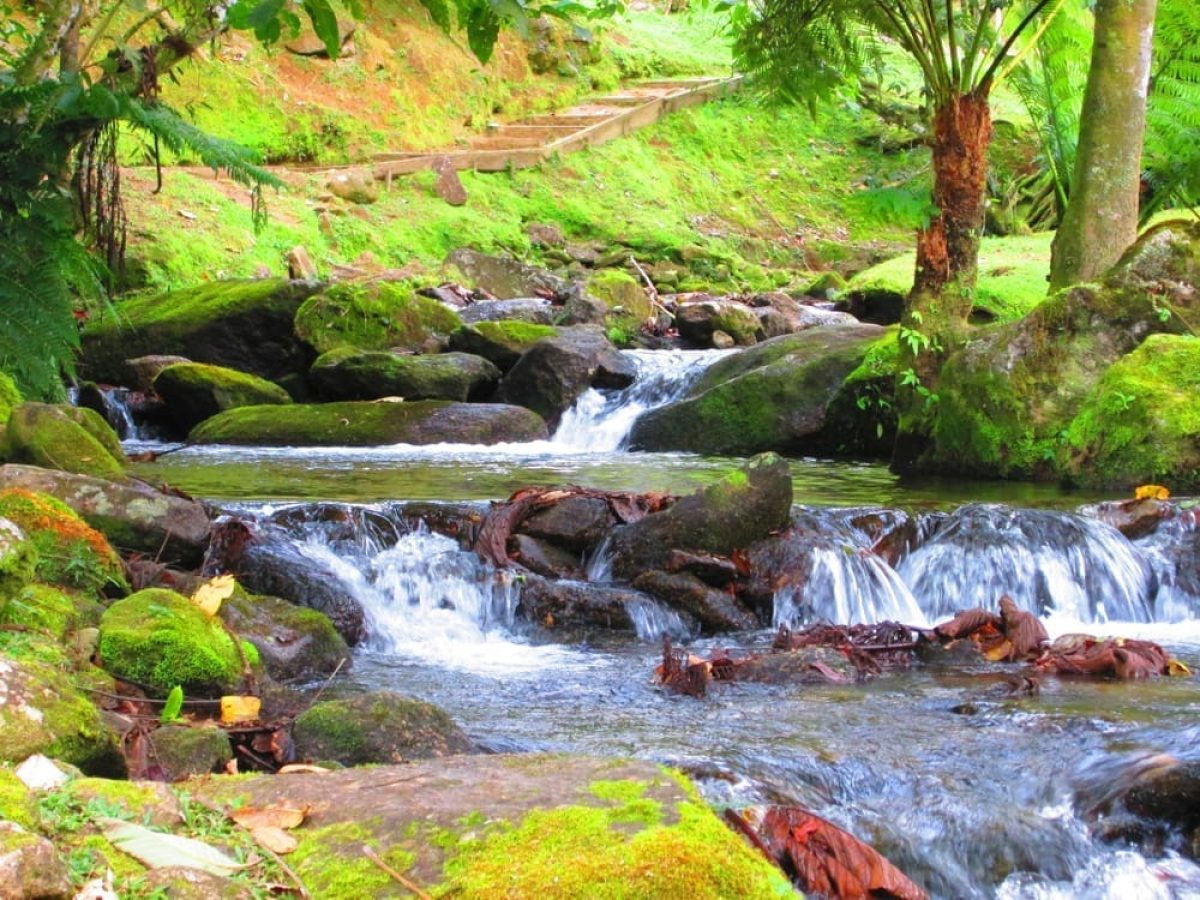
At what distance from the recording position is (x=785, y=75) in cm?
1022

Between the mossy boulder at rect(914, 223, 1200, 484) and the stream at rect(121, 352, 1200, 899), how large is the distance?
60cm

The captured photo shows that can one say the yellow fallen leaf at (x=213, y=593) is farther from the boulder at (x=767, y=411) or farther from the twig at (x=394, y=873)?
the boulder at (x=767, y=411)

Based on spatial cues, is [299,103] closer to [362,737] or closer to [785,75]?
[785,75]

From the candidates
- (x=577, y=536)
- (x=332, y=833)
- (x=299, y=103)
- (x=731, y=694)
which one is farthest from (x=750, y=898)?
(x=299, y=103)

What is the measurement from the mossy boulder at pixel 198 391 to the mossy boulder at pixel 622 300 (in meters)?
4.73

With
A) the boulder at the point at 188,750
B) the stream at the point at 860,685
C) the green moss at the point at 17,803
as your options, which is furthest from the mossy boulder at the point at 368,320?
the green moss at the point at 17,803

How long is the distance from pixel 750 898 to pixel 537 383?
33.0 feet

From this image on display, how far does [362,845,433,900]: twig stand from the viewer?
208 cm

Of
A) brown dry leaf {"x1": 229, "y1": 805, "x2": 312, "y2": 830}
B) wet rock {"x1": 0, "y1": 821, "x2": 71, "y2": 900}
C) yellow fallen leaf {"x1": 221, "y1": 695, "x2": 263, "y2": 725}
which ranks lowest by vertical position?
yellow fallen leaf {"x1": 221, "y1": 695, "x2": 263, "y2": 725}

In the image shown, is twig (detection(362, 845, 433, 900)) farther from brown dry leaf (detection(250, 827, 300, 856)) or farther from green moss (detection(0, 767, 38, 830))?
green moss (detection(0, 767, 38, 830))

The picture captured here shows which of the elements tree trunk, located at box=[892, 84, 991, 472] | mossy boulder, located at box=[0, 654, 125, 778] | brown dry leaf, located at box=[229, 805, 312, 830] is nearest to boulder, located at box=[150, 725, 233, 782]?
mossy boulder, located at box=[0, 654, 125, 778]

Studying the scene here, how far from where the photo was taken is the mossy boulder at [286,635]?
16.5ft

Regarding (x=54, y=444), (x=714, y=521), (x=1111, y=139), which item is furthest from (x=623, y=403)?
(x=54, y=444)

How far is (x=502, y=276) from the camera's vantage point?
17062 mm
